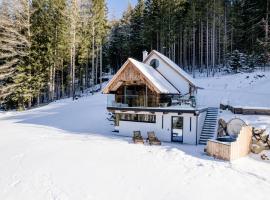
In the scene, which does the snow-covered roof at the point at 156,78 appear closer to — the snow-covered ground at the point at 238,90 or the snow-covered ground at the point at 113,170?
the snow-covered ground at the point at 113,170

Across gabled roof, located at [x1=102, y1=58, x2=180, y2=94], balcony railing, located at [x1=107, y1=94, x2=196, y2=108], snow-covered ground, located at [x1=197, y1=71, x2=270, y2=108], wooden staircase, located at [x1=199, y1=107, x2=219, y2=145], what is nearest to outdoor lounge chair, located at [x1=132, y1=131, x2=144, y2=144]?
balcony railing, located at [x1=107, y1=94, x2=196, y2=108]

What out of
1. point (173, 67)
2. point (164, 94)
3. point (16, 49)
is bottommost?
point (164, 94)

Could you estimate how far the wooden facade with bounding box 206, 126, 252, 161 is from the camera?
18.6 meters

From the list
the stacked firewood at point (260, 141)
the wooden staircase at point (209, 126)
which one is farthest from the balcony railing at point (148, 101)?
the stacked firewood at point (260, 141)

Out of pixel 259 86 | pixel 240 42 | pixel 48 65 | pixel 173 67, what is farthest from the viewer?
pixel 240 42

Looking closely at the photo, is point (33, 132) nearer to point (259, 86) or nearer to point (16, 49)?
point (16, 49)

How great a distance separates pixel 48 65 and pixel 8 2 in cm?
896

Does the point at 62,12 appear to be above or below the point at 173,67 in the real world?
above

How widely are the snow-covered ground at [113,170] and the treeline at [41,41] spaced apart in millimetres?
14973

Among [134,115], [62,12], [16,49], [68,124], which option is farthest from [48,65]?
[134,115]

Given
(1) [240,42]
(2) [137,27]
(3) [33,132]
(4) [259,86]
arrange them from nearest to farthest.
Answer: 1. (3) [33,132]
2. (4) [259,86]
3. (1) [240,42]
4. (2) [137,27]

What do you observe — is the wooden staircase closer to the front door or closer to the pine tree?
the front door

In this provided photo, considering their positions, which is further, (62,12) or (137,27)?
(137,27)

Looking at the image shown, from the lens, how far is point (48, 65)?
41.6 m
